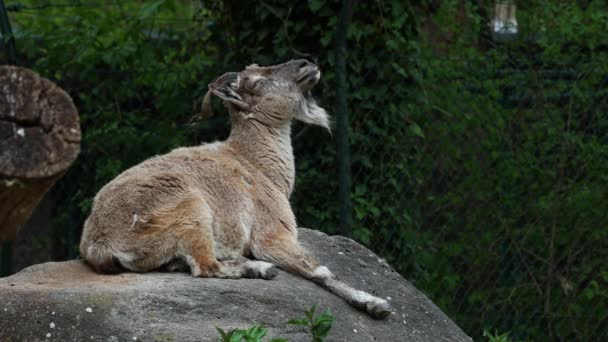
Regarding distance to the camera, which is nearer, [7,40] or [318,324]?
[318,324]

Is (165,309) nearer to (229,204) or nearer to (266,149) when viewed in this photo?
(229,204)

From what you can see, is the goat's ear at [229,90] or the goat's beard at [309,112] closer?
the goat's ear at [229,90]

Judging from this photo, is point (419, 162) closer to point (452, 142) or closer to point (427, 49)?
point (452, 142)

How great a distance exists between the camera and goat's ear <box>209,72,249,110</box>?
21.9ft

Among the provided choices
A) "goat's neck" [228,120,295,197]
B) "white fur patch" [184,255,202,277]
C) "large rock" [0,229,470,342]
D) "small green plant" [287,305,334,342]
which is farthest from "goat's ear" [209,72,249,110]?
"small green plant" [287,305,334,342]

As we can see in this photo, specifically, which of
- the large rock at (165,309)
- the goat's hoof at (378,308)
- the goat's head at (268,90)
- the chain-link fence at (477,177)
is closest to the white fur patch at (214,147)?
the goat's head at (268,90)

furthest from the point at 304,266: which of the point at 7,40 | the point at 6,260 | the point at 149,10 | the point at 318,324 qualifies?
the point at 7,40

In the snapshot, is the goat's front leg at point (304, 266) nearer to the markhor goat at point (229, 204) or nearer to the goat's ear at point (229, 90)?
the markhor goat at point (229, 204)

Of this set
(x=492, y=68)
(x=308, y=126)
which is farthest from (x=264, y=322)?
(x=492, y=68)

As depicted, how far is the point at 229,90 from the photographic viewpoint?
671cm

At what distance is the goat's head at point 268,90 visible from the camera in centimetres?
671

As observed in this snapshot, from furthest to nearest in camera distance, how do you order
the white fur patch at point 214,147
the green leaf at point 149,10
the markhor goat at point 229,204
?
1. the green leaf at point 149,10
2. the white fur patch at point 214,147
3. the markhor goat at point 229,204

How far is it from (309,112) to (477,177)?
1885mm

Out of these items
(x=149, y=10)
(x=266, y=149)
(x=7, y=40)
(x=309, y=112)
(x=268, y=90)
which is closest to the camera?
(x=266, y=149)
